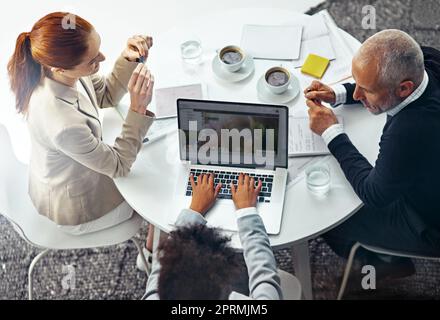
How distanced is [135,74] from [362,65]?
63cm

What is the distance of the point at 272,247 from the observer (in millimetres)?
1670

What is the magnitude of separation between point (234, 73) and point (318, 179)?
44cm

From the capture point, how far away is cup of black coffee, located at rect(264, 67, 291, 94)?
1.88m

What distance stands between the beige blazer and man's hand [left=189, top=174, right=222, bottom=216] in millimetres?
205

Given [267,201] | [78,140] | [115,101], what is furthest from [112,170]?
[267,201]

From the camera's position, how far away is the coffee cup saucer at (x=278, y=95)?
1894mm

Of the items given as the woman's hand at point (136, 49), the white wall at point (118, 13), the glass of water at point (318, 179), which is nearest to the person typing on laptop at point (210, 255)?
the glass of water at point (318, 179)

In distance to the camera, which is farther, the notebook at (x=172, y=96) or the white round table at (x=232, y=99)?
the notebook at (x=172, y=96)

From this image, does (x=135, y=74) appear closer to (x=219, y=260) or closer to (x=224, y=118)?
(x=224, y=118)

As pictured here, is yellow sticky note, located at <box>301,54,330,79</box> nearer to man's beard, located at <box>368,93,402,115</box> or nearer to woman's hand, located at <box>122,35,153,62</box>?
man's beard, located at <box>368,93,402,115</box>

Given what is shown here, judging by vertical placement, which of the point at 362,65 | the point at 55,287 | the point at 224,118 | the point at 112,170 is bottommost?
the point at 55,287

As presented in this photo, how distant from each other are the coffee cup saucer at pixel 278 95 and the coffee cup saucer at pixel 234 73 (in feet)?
0.20

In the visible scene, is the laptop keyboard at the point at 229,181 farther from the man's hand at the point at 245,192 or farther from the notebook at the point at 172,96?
the notebook at the point at 172,96

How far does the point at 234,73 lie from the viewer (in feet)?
6.39
